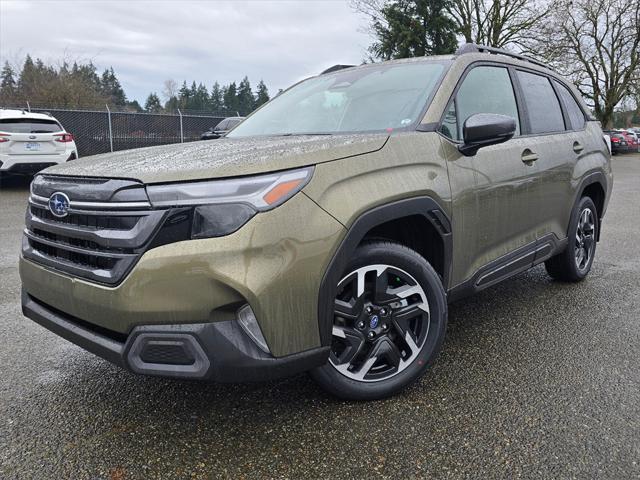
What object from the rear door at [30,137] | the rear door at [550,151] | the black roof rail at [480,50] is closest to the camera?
the black roof rail at [480,50]

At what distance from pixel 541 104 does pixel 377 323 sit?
2400mm

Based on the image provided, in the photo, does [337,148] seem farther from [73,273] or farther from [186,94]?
[186,94]

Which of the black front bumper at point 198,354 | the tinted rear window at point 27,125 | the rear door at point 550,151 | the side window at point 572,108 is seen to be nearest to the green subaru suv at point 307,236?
the black front bumper at point 198,354

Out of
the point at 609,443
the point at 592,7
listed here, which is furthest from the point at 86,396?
the point at 592,7

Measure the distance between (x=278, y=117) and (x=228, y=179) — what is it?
65.4 inches

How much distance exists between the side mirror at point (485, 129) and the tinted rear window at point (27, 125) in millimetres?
10202

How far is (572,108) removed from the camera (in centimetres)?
434

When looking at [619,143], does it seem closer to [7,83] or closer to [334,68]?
[334,68]

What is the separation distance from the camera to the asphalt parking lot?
2.05m

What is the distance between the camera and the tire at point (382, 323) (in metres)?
2.32

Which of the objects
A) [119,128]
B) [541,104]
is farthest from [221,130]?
[119,128]

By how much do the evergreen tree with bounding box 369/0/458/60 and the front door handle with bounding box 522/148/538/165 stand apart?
27206mm

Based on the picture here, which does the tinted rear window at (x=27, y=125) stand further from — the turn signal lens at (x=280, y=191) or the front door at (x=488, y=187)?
the turn signal lens at (x=280, y=191)

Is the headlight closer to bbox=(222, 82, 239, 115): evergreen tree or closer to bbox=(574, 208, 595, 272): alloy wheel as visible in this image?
bbox=(574, 208, 595, 272): alloy wheel
